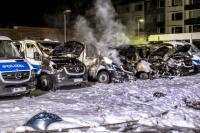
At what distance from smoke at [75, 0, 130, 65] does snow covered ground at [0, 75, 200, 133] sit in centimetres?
457

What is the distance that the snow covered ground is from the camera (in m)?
9.65

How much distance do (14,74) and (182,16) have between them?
57.5 m

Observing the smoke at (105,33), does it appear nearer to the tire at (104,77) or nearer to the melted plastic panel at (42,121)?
the tire at (104,77)

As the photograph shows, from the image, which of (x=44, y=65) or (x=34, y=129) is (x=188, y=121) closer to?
(x=34, y=129)

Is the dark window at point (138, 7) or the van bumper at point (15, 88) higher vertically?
the dark window at point (138, 7)

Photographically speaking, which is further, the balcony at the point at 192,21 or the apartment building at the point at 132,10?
the apartment building at the point at 132,10

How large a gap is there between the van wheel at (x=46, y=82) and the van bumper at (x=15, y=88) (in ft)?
7.52

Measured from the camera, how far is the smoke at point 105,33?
68.3ft

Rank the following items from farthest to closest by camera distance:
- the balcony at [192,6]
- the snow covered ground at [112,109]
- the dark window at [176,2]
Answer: the dark window at [176,2], the balcony at [192,6], the snow covered ground at [112,109]

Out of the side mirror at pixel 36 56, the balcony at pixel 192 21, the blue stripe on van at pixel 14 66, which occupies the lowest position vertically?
the blue stripe on van at pixel 14 66

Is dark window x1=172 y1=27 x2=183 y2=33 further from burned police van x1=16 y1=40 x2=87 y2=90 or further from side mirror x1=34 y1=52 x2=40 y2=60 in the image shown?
side mirror x1=34 y1=52 x2=40 y2=60

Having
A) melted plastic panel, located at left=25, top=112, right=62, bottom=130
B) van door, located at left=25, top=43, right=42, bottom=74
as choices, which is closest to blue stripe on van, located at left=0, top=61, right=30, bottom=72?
van door, located at left=25, top=43, right=42, bottom=74

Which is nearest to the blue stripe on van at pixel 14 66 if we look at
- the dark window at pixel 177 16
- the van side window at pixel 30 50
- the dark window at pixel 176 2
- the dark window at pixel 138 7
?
the van side window at pixel 30 50

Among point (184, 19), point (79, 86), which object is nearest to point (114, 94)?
point (79, 86)
